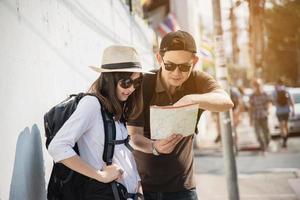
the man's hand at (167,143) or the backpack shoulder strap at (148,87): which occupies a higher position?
the backpack shoulder strap at (148,87)

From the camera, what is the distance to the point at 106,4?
215 inches

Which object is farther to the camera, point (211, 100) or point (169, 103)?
point (169, 103)

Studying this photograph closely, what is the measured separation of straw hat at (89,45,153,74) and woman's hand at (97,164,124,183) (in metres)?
0.53

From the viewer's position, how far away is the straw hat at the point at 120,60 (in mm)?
2479

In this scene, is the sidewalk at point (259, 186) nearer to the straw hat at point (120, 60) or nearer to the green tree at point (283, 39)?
the straw hat at point (120, 60)

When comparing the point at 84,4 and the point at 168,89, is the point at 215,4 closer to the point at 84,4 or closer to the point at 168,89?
the point at 84,4

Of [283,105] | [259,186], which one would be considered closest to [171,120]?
[259,186]

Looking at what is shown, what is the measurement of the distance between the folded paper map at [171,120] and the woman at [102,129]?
0.51 ft

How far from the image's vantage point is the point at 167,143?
2656 millimetres

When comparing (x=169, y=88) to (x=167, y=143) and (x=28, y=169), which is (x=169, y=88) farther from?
(x=28, y=169)

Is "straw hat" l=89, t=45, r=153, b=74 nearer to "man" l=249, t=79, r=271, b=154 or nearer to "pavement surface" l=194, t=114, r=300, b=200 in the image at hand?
"pavement surface" l=194, t=114, r=300, b=200

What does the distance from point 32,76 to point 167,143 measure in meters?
0.95

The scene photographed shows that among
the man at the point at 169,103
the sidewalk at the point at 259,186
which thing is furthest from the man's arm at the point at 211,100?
the sidewalk at the point at 259,186

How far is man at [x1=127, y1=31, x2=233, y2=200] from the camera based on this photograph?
296 cm
